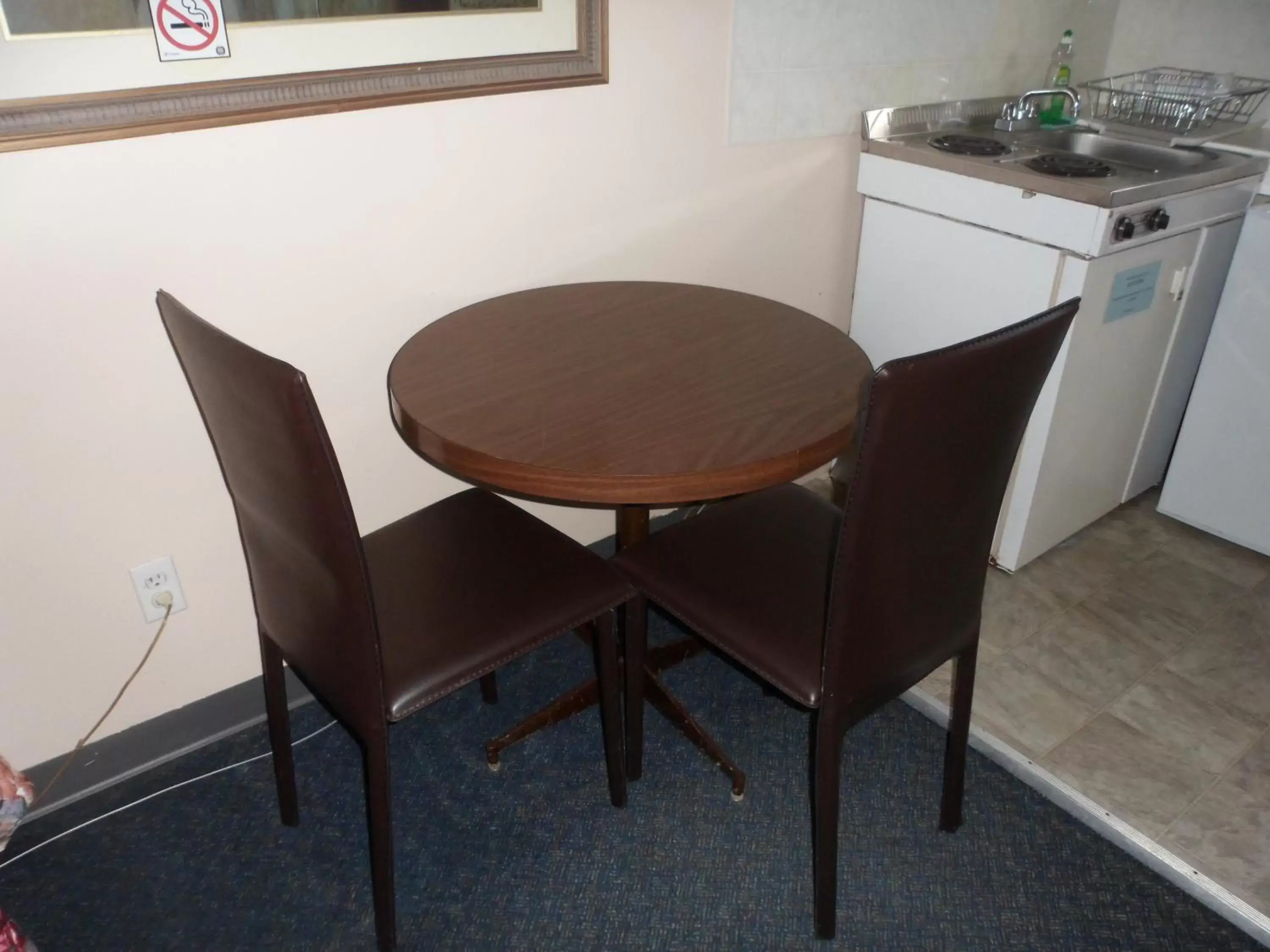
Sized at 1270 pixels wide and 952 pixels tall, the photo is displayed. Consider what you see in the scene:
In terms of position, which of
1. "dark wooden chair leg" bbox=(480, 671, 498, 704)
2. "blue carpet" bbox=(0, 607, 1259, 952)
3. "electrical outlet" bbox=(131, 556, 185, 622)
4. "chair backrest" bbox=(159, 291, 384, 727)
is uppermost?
"chair backrest" bbox=(159, 291, 384, 727)

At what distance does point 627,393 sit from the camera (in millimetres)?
1451

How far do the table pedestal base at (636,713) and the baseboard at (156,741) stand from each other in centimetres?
43

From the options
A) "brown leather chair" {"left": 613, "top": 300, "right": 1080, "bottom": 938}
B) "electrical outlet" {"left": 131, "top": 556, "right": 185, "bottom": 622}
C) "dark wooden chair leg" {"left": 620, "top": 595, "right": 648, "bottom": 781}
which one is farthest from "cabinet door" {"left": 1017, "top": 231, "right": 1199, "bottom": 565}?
"electrical outlet" {"left": 131, "top": 556, "right": 185, "bottom": 622}

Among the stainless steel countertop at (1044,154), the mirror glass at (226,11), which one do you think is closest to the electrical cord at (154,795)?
the mirror glass at (226,11)

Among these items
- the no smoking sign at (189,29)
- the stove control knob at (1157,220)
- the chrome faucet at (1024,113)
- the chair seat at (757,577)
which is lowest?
the chair seat at (757,577)

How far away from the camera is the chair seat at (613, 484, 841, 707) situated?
1.36 metres

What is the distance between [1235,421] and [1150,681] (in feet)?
2.46

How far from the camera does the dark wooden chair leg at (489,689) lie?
74.0 inches

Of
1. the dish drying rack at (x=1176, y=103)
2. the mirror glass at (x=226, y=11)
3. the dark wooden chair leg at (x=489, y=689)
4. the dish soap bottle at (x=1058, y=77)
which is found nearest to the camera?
the mirror glass at (x=226, y=11)

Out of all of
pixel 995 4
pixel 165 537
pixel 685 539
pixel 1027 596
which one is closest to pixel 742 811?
pixel 685 539

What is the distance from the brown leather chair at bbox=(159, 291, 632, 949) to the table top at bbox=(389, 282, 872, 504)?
22cm

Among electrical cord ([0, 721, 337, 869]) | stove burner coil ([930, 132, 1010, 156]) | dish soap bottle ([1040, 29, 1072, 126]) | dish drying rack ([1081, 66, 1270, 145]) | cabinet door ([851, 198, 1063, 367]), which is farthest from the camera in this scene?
dish soap bottle ([1040, 29, 1072, 126])

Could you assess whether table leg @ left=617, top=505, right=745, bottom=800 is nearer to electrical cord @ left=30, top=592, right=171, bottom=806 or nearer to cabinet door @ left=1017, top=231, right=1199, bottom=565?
electrical cord @ left=30, top=592, right=171, bottom=806

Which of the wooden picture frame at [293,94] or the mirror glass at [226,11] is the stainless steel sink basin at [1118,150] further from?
the mirror glass at [226,11]
